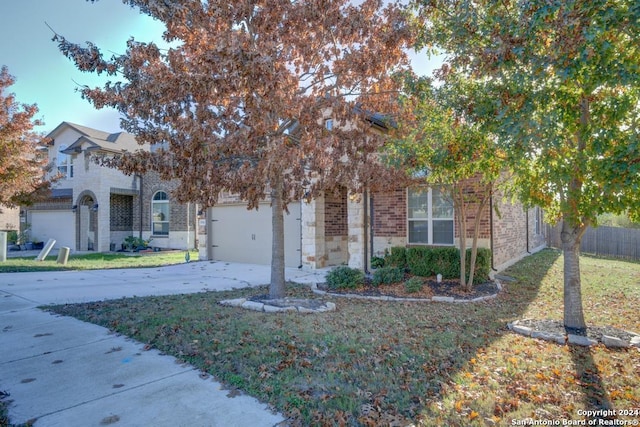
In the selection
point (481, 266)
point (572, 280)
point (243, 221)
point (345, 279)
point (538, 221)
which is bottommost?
point (345, 279)

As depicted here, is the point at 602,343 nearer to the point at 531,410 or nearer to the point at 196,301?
the point at 531,410

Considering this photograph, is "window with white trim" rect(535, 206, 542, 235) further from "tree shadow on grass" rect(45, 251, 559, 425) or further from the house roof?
the house roof

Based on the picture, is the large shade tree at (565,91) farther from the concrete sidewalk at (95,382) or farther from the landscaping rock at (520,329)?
the concrete sidewalk at (95,382)

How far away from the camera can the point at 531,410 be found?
3.21 m

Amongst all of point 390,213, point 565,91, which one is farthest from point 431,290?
point 565,91

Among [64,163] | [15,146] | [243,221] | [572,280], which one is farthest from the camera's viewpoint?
[64,163]

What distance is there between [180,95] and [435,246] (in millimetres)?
7809

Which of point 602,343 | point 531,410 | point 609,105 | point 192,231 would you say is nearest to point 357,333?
point 531,410

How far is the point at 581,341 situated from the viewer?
499cm

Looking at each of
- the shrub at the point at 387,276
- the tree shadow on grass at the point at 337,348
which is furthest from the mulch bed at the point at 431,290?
the tree shadow on grass at the point at 337,348

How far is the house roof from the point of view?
2069 cm

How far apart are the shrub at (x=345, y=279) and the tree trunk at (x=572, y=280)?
14.4 feet

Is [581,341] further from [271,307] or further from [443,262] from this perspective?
[271,307]

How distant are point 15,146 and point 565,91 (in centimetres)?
1624
